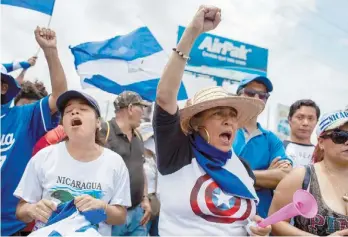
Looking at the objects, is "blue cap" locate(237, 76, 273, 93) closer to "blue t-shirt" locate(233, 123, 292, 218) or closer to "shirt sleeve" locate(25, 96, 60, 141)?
"blue t-shirt" locate(233, 123, 292, 218)

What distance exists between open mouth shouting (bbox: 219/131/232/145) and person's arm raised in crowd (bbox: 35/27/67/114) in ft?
3.86

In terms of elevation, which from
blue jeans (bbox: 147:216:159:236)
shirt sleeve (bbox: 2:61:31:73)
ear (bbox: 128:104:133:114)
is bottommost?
blue jeans (bbox: 147:216:159:236)

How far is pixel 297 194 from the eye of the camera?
1.94 meters

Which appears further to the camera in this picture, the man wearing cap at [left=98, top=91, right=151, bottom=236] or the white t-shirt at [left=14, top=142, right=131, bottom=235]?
the man wearing cap at [left=98, top=91, right=151, bottom=236]

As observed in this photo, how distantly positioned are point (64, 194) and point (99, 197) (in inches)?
7.4

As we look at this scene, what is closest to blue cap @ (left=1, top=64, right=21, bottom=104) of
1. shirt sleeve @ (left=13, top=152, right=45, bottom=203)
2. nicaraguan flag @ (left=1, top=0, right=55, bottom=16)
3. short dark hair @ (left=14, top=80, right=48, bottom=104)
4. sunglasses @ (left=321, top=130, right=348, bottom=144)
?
short dark hair @ (left=14, top=80, right=48, bottom=104)

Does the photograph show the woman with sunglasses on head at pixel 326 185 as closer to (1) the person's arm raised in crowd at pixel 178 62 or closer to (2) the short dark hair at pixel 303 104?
(1) the person's arm raised in crowd at pixel 178 62

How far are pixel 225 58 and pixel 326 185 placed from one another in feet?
54.5

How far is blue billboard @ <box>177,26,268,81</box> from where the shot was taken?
17859 millimetres

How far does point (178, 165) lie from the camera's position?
6.81ft

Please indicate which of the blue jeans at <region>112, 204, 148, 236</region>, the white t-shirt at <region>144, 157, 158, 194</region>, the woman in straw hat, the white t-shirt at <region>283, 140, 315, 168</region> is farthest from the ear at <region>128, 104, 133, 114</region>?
the woman in straw hat

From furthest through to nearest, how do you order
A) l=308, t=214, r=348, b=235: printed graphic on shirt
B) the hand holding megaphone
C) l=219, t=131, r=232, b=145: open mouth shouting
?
1. l=308, t=214, r=348, b=235: printed graphic on shirt
2. l=219, t=131, r=232, b=145: open mouth shouting
3. the hand holding megaphone

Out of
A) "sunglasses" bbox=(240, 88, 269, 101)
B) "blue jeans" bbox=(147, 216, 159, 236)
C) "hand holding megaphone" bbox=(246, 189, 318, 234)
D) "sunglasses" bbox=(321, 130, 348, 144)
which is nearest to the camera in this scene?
"hand holding megaphone" bbox=(246, 189, 318, 234)

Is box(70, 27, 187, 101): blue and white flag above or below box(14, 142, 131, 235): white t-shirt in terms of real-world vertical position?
above
